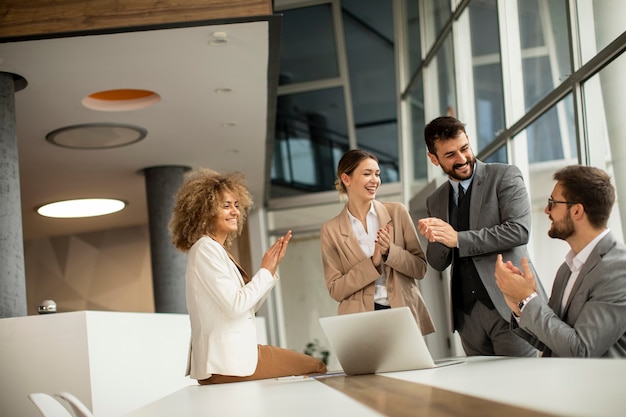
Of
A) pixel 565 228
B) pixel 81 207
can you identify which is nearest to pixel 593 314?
pixel 565 228

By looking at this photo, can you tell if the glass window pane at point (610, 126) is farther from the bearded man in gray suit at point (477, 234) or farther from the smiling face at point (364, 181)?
the smiling face at point (364, 181)

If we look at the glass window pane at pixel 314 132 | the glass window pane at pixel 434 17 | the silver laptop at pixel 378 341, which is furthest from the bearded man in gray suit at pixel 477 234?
the glass window pane at pixel 314 132

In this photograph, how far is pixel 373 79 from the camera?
12.8 m

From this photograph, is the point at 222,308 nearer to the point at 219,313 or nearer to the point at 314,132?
the point at 219,313

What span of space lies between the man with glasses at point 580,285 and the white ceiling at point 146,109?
3.46 m

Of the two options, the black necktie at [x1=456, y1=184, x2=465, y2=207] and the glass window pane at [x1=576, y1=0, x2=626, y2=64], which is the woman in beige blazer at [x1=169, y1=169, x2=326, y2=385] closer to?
the black necktie at [x1=456, y1=184, x2=465, y2=207]

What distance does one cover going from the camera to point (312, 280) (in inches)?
511

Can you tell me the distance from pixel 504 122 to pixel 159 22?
299 centimetres

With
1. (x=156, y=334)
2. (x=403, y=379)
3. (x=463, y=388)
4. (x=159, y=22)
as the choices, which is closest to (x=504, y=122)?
(x=159, y=22)

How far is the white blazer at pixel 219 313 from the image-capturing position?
3131 millimetres

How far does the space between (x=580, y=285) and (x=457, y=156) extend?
0.97 m

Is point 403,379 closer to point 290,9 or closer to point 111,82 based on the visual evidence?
point 111,82

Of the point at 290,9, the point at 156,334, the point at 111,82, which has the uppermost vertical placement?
the point at 290,9

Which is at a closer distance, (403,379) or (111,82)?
(403,379)
